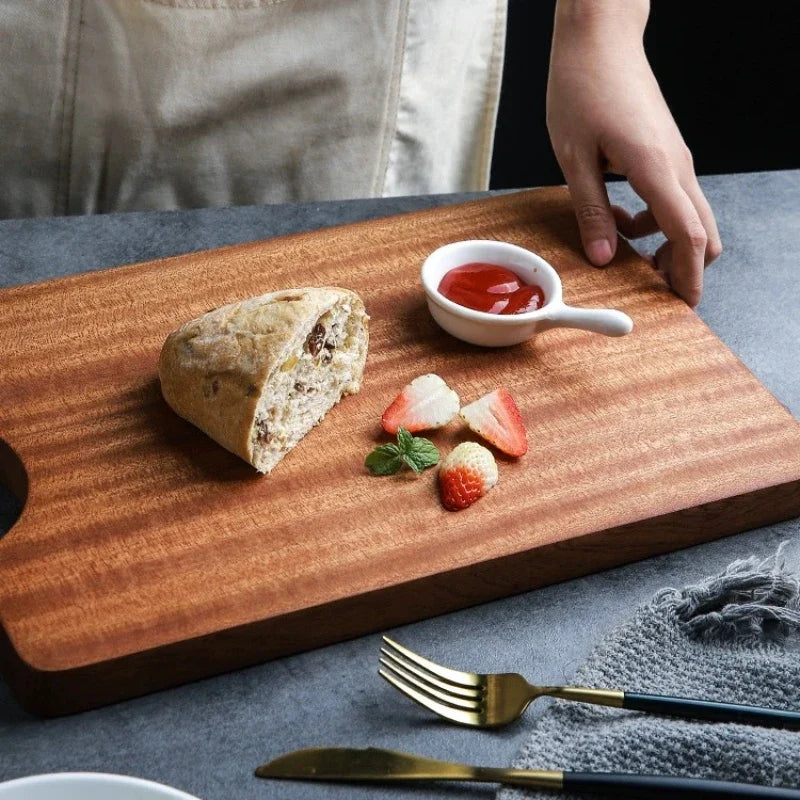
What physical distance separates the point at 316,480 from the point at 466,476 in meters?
0.27

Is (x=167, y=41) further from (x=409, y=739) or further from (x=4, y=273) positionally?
(x=409, y=739)

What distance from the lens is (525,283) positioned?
2508 millimetres

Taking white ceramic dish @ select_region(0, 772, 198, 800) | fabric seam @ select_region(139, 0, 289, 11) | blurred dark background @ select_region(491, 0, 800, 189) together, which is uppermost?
fabric seam @ select_region(139, 0, 289, 11)

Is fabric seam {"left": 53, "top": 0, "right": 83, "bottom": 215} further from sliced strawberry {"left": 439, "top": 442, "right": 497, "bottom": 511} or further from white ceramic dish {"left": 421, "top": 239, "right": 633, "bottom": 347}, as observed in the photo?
sliced strawberry {"left": 439, "top": 442, "right": 497, "bottom": 511}

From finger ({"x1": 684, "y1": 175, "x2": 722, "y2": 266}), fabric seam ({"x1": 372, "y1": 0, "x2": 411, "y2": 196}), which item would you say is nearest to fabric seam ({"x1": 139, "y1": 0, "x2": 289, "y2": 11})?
fabric seam ({"x1": 372, "y1": 0, "x2": 411, "y2": 196})

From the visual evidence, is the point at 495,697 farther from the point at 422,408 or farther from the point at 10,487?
the point at 10,487

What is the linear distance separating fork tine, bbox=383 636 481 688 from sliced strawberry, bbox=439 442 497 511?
11.4 inches

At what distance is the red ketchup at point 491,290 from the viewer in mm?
2406

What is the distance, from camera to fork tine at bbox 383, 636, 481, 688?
5.94ft

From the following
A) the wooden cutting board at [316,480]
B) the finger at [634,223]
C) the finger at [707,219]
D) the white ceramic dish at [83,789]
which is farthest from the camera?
the finger at [634,223]

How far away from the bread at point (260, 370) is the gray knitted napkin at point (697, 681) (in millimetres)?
690

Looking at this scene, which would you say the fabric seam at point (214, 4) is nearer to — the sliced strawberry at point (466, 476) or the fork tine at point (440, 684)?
the sliced strawberry at point (466, 476)

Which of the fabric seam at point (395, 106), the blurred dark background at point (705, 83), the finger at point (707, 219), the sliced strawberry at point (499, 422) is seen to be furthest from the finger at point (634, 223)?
the blurred dark background at point (705, 83)

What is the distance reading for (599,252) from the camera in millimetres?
2643
